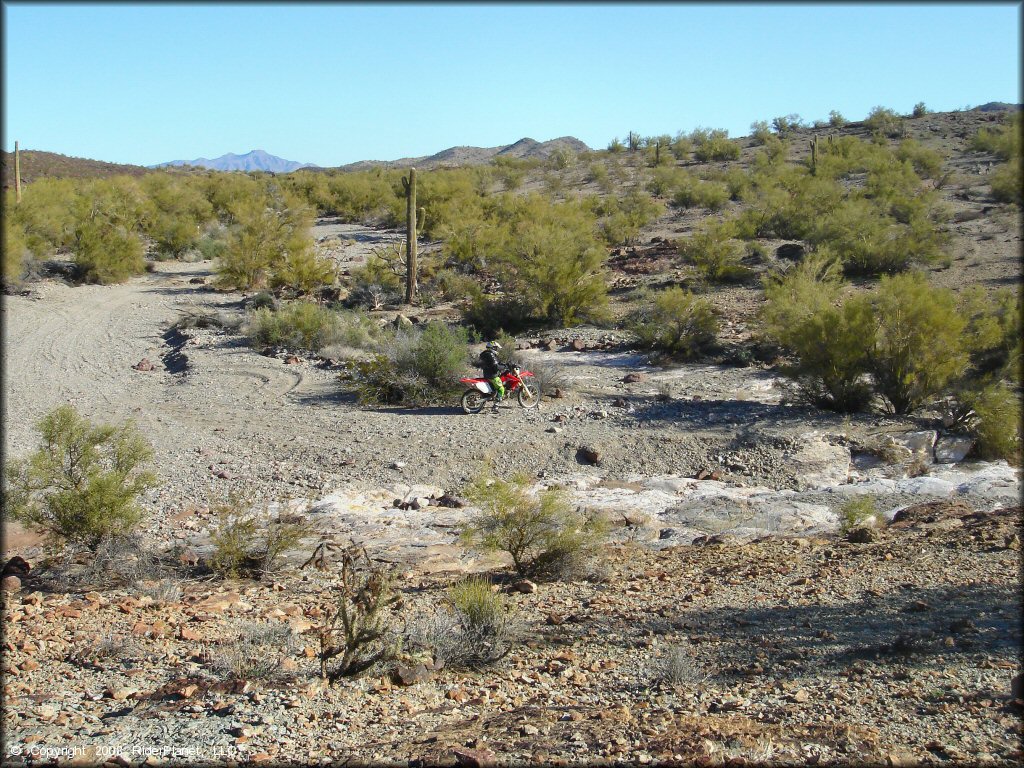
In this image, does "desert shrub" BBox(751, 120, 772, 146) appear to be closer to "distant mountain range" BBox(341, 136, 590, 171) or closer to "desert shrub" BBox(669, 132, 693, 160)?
"desert shrub" BBox(669, 132, 693, 160)

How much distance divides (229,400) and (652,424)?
25.6ft

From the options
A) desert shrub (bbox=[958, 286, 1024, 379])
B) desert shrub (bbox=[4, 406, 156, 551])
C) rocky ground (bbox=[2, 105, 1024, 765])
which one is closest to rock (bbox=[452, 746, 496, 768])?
rocky ground (bbox=[2, 105, 1024, 765])

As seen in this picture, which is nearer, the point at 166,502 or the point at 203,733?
the point at 203,733

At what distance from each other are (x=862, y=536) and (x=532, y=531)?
11.8ft

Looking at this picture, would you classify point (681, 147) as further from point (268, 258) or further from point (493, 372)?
point (493, 372)

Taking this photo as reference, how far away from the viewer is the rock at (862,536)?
30.5 ft

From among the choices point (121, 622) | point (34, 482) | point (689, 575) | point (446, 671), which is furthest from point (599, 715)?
point (34, 482)

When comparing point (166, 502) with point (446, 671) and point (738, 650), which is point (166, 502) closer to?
point (446, 671)

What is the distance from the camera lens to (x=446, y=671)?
20.6 ft

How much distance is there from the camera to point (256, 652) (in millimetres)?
6453

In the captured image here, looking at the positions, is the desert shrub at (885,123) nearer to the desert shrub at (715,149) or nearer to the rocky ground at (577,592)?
the desert shrub at (715,149)

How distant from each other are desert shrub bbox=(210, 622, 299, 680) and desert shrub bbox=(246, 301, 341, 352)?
13376 millimetres

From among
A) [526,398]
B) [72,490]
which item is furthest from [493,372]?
[72,490]

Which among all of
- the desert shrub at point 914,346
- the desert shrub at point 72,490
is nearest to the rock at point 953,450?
the desert shrub at point 914,346
